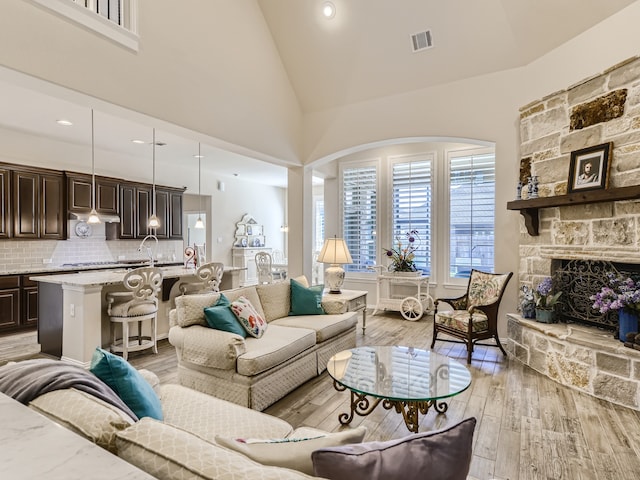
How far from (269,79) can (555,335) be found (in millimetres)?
4520

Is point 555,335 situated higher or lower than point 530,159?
lower

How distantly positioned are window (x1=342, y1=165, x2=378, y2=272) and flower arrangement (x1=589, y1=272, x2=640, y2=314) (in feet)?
12.7

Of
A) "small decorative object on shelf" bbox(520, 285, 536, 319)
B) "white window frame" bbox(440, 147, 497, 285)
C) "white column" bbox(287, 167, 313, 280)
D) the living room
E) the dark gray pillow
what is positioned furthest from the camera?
"white window frame" bbox(440, 147, 497, 285)

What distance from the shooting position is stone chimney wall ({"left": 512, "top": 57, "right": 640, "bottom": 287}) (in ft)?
10.0

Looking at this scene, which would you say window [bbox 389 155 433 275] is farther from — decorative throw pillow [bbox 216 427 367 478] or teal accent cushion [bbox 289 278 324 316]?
decorative throw pillow [bbox 216 427 367 478]

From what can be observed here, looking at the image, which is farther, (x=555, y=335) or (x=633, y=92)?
(x=555, y=335)

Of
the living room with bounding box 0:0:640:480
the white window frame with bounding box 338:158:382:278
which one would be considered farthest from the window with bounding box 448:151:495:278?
the white window frame with bounding box 338:158:382:278

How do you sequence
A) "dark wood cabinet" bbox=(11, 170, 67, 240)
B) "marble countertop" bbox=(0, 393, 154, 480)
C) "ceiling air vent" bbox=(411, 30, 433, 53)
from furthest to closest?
"dark wood cabinet" bbox=(11, 170, 67, 240), "ceiling air vent" bbox=(411, 30, 433, 53), "marble countertop" bbox=(0, 393, 154, 480)

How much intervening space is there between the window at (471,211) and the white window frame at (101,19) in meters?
4.84

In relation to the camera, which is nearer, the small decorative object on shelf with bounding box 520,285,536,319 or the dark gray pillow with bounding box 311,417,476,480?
the dark gray pillow with bounding box 311,417,476,480

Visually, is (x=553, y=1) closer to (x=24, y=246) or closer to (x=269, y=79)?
(x=269, y=79)

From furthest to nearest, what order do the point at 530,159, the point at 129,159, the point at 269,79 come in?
the point at 129,159, the point at 269,79, the point at 530,159

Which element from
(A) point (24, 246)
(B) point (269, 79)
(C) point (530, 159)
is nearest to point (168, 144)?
(B) point (269, 79)

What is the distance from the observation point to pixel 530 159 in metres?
4.02
